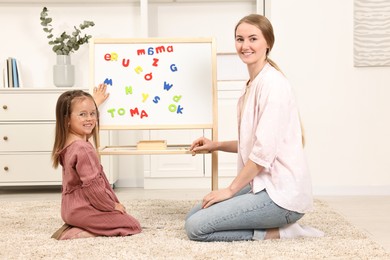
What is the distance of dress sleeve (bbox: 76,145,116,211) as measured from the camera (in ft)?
7.74

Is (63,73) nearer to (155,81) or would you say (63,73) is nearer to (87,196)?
(155,81)

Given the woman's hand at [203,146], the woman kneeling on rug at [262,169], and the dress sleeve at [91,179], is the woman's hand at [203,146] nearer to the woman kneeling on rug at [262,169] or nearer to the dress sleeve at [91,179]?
the woman kneeling on rug at [262,169]

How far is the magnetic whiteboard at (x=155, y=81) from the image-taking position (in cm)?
279

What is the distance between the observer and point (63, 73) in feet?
13.9

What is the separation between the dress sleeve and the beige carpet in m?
0.15

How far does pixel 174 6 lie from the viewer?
453cm

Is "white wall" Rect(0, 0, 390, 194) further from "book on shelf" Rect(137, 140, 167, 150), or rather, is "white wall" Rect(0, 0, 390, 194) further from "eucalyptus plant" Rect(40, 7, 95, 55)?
"book on shelf" Rect(137, 140, 167, 150)

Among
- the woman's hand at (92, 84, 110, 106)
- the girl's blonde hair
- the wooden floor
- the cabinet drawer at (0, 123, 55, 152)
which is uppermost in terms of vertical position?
the woman's hand at (92, 84, 110, 106)

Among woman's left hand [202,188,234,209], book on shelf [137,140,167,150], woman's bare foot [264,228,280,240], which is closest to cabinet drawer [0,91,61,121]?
book on shelf [137,140,167,150]

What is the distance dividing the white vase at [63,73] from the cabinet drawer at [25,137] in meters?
0.36

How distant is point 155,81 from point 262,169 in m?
0.76

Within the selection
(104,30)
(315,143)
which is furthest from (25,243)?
(104,30)

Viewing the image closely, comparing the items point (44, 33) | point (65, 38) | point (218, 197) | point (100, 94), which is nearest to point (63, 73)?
point (65, 38)

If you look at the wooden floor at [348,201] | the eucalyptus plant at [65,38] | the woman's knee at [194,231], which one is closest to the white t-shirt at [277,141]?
the woman's knee at [194,231]
